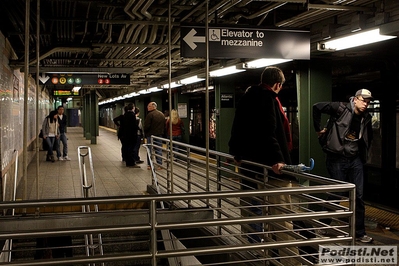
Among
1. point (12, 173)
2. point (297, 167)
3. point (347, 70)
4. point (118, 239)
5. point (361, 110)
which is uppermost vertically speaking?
point (347, 70)

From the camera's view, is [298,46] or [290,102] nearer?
[298,46]

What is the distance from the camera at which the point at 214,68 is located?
29.3ft

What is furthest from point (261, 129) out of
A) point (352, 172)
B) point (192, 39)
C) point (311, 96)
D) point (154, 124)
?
point (154, 124)

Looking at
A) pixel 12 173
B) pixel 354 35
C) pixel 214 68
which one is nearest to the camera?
pixel 354 35

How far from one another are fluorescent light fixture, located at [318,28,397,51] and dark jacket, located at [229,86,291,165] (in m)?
1.58

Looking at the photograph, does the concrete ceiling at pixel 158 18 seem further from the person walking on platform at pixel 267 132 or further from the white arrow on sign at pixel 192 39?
the person walking on platform at pixel 267 132

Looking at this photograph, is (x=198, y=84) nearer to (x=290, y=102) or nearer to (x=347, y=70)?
(x=290, y=102)

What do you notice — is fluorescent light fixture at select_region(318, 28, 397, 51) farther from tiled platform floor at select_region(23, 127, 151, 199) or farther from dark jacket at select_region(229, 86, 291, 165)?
tiled platform floor at select_region(23, 127, 151, 199)

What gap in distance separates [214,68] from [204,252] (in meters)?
6.31

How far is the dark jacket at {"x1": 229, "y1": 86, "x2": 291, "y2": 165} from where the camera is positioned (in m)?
3.99

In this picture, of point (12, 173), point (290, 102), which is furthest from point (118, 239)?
point (290, 102)

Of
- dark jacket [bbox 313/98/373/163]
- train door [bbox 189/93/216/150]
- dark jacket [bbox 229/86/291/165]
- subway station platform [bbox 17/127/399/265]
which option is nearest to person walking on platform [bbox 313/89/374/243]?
dark jacket [bbox 313/98/373/163]

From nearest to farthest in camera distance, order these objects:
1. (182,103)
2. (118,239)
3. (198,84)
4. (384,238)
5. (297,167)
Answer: (297,167), (384,238), (118,239), (198,84), (182,103)

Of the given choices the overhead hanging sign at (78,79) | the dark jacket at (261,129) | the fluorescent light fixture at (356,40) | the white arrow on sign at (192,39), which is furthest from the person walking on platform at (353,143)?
the overhead hanging sign at (78,79)
